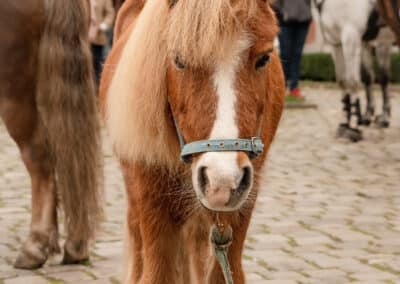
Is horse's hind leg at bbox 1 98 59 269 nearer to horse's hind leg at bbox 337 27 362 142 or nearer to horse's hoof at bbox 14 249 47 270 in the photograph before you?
horse's hoof at bbox 14 249 47 270

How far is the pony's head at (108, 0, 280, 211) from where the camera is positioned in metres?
2.88

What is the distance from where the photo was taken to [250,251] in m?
5.61

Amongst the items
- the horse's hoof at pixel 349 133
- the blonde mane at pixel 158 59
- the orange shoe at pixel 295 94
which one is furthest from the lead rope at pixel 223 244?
the orange shoe at pixel 295 94

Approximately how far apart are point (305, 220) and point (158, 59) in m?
3.63

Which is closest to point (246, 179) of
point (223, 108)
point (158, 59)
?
point (223, 108)

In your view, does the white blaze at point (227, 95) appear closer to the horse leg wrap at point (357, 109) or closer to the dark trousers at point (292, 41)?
the horse leg wrap at point (357, 109)

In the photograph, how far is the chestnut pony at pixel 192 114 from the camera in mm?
2938

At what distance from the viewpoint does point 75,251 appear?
17.1ft

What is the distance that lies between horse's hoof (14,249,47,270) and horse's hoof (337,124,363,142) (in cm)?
646

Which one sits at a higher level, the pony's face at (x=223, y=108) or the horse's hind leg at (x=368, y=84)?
the pony's face at (x=223, y=108)

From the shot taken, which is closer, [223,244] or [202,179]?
[202,179]

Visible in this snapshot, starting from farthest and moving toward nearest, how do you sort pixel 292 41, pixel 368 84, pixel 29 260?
pixel 292 41
pixel 368 84
pixel 29 260

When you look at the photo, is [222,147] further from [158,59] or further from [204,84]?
[158,59]

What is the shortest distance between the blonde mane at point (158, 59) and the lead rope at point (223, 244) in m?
0.31
